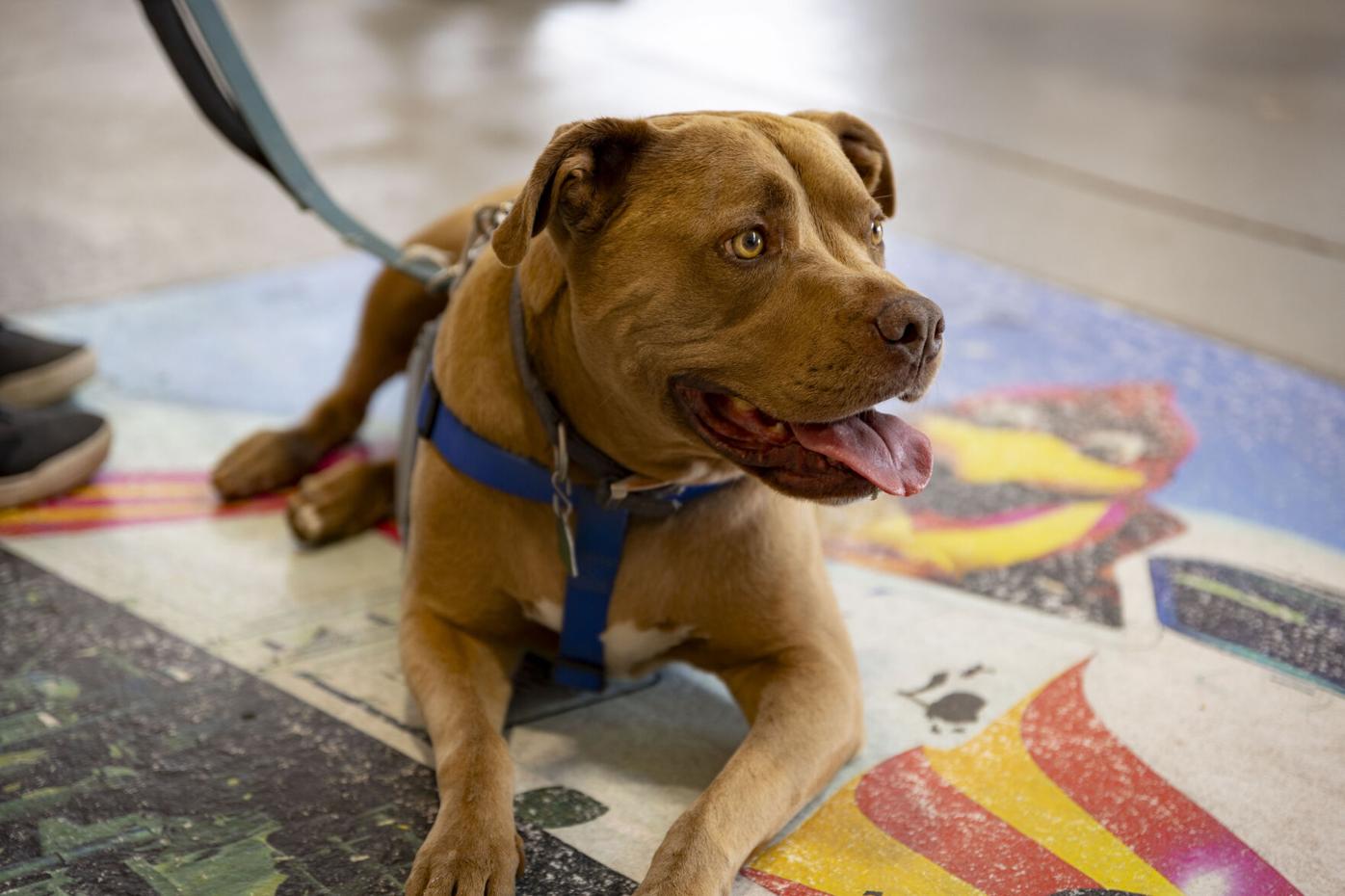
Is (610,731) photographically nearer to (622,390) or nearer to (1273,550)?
(622,390)

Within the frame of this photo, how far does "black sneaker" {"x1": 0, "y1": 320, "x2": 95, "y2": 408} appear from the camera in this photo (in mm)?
3664

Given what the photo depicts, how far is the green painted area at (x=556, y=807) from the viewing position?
2.31 m

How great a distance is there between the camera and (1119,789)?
2.45 m

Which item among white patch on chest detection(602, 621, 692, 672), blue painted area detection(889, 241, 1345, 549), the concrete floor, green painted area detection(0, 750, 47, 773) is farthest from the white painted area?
the concrete floor

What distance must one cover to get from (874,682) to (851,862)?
58 cm

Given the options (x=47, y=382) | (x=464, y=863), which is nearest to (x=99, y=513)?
(x=47, y=382)

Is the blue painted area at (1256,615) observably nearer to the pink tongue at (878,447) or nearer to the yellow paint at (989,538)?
the yellow paint at (989,538)

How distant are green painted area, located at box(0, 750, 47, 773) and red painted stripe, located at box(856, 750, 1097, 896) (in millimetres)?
1364

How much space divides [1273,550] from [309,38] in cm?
629

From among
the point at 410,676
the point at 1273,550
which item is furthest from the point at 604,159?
the point at 1273,550

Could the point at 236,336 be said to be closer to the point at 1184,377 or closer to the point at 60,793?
the point at 60,793

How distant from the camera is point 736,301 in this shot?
2141 mm

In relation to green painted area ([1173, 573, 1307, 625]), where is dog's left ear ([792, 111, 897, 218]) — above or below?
above

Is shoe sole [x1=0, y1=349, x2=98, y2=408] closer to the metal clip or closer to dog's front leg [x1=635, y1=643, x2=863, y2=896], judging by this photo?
the metal clip
